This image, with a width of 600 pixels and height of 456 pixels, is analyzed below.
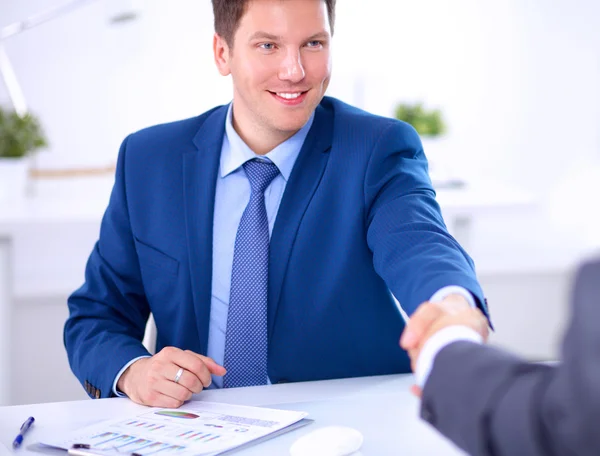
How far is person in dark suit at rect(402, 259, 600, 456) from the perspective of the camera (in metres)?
0.56

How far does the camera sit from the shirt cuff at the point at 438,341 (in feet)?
2.85

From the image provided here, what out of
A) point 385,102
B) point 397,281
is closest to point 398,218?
point 397,281

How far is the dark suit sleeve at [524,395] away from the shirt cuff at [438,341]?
8cm

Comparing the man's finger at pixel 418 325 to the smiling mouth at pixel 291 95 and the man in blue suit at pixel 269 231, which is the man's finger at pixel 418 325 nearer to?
the man in blue suit at pixel 269 231

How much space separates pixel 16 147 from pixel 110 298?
1.48m

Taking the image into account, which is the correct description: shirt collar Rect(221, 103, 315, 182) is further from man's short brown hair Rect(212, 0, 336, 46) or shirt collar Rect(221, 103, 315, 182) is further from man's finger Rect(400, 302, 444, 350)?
man's finger Rect(400, 302, 444, 350)

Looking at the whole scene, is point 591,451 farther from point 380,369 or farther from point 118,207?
point 118,207

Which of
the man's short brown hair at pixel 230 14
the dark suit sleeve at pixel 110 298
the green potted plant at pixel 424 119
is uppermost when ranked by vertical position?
the man's short brown hair at pixel 230 14

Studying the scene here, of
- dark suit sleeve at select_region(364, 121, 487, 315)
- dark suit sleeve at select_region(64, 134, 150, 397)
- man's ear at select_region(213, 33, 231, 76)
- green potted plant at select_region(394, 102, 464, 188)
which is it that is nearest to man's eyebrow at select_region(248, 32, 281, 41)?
man's ear at select_region(213, 33, 231, 76)

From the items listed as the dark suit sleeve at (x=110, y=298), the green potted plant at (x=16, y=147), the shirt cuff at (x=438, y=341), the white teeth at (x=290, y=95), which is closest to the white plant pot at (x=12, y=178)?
the green potted plant at (x=16, y=147)

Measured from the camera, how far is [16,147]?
2848mm

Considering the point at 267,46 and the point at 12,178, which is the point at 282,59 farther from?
the point at 12,178

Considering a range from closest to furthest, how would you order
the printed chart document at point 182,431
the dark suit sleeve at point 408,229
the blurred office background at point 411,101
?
the printed chart document at point 182,431, the dark suit sleeve at point 408,229, the blurred office background at point 411,101

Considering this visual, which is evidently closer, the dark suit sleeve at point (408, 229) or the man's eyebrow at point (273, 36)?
the dark suit sleeve at point (408, 229)
